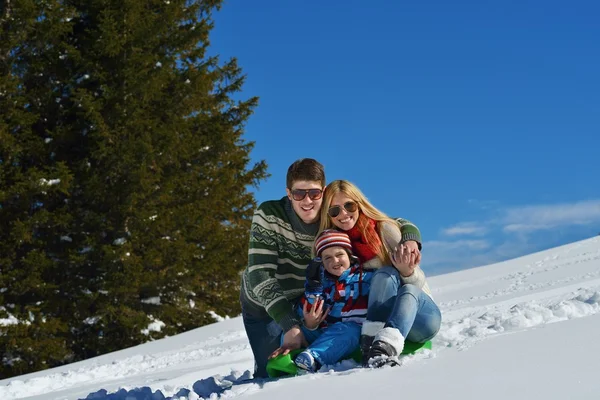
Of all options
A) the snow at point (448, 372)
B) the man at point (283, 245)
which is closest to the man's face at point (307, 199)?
the man at point (283, 245)

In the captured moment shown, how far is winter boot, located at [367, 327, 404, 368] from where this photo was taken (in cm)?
266

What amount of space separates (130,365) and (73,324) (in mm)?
4178

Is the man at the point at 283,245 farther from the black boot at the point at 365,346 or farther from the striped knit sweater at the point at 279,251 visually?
the black boot at the point at 365,346

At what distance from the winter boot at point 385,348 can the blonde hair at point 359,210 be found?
59 centimetres

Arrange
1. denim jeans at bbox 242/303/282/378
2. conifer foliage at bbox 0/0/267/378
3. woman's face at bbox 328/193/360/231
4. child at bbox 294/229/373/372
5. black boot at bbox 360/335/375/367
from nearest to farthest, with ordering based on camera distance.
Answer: black boot at bbox 360/335/375/367 < child at bbox 294/229/373/372 < woman's face at bbox 328/193/360/231 < denim jeans at bbox 242/303/282/378 < conifer foliage at bbox 0/0/267/378

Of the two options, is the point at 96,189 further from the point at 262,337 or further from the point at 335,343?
the point at 335,343

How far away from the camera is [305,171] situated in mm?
3328

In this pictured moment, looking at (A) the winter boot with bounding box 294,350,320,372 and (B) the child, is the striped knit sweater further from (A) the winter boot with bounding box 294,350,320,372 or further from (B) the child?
(A) the winter boot with bounding box 294,350,320,372

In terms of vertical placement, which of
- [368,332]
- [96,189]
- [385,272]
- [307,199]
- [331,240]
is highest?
[96,189]

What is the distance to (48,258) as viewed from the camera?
10383 millimetres

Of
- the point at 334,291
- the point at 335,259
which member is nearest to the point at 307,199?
the point at 335,259

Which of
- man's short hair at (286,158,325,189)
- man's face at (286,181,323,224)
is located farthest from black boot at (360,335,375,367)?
man's short hair at (286,158,325,189)

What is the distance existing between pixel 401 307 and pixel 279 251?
33.4 inches

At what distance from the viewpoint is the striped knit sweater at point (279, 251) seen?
130 inches
